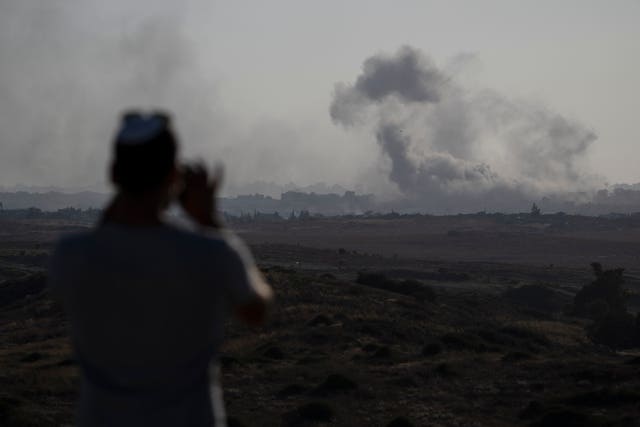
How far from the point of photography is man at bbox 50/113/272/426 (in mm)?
4059

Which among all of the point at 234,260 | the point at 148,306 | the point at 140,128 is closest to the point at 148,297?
the point at 148,306

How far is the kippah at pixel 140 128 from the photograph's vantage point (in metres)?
4.08

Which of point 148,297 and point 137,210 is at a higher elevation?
point 137,210

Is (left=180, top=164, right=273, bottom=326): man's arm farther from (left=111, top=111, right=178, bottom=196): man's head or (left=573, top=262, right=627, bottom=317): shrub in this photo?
(left=573, top=262, right=627, bottom=317): shrub

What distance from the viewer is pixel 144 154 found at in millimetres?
4125

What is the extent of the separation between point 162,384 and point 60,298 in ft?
2.21

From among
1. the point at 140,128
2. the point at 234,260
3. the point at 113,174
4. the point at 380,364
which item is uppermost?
the point at 140,128

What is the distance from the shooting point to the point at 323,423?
24078 millimetres

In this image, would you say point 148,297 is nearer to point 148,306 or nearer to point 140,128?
point 148,306

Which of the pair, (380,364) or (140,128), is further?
(380,364)

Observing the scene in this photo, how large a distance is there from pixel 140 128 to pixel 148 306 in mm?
797

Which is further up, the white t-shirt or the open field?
the white t-shirt

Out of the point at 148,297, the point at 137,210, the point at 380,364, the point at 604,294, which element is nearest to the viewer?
the point at 148,297

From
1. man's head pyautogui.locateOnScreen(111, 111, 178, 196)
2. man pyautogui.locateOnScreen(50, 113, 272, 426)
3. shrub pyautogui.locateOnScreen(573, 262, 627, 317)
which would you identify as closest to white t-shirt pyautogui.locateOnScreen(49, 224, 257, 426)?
man pyautogui.locateOnScreen(50, 113, 272, 426)
